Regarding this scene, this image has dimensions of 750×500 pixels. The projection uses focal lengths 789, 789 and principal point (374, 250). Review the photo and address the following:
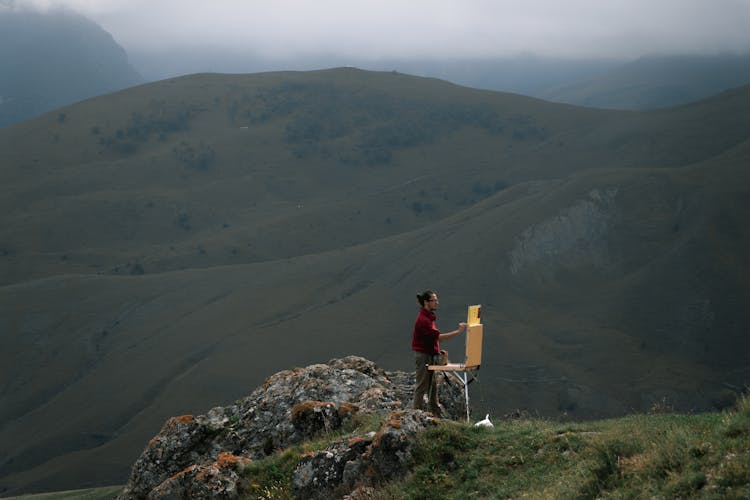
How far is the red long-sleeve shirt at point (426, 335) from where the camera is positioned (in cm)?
1080

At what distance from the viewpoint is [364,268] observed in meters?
56.2

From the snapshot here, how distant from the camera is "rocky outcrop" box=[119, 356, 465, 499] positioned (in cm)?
955

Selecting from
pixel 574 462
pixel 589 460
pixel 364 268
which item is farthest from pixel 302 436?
pixel 364 268

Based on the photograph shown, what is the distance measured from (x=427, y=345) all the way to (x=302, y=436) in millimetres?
2607

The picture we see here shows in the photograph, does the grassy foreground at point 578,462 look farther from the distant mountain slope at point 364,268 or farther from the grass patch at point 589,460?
the distant mountain slope at point 364,268

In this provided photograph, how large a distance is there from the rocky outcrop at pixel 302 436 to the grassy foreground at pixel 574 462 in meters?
0.34

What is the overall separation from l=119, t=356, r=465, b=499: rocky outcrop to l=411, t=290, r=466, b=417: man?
595 mm

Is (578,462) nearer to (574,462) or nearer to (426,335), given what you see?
(574,462)

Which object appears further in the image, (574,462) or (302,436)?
(302,436)

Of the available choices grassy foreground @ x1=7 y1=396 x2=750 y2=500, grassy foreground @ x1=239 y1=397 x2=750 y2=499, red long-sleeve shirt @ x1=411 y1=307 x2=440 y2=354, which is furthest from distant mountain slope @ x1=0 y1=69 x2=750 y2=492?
grassy foreground @ x1=239 y1=397 x2=750 y2=499

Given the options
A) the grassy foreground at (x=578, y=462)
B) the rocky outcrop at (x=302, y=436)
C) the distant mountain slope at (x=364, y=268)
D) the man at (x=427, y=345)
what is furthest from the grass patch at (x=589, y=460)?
the distant mountain slope at (x=364, y=268)

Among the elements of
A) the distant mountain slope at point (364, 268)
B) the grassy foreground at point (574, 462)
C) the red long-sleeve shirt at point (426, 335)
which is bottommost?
the distant mountain slope at point (364, 268)

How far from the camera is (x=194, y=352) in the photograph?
164ft

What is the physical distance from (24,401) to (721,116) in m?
68.3
